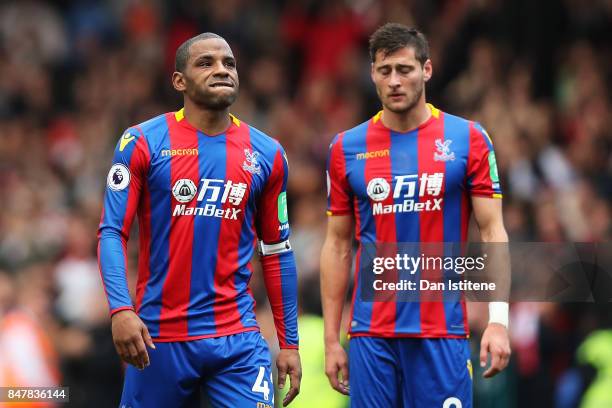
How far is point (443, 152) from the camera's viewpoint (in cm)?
735

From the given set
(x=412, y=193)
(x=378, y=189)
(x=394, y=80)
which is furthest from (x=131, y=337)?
(x=394, y=80)

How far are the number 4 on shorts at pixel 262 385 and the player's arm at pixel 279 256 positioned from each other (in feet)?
1.00

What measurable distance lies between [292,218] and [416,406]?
5.99m

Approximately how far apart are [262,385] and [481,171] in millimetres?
1718

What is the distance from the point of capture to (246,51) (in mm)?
15773

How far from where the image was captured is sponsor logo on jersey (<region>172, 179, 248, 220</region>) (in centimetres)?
679

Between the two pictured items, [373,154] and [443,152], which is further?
[373,154]

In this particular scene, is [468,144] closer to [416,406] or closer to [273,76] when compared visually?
[416,406]

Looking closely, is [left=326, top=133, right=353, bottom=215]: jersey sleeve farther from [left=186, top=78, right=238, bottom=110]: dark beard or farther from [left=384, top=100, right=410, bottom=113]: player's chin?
[left=186, top=78, right=238, bottom=110]: dark beard

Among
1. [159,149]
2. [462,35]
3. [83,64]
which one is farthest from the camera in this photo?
[83,64]

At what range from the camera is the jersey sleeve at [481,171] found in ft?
23.9

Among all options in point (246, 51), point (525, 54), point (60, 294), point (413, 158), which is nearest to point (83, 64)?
point (246, 51)

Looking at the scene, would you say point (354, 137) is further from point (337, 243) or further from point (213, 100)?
point (213, 100)

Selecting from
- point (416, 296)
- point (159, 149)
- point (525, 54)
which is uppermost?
point (525, 54)
